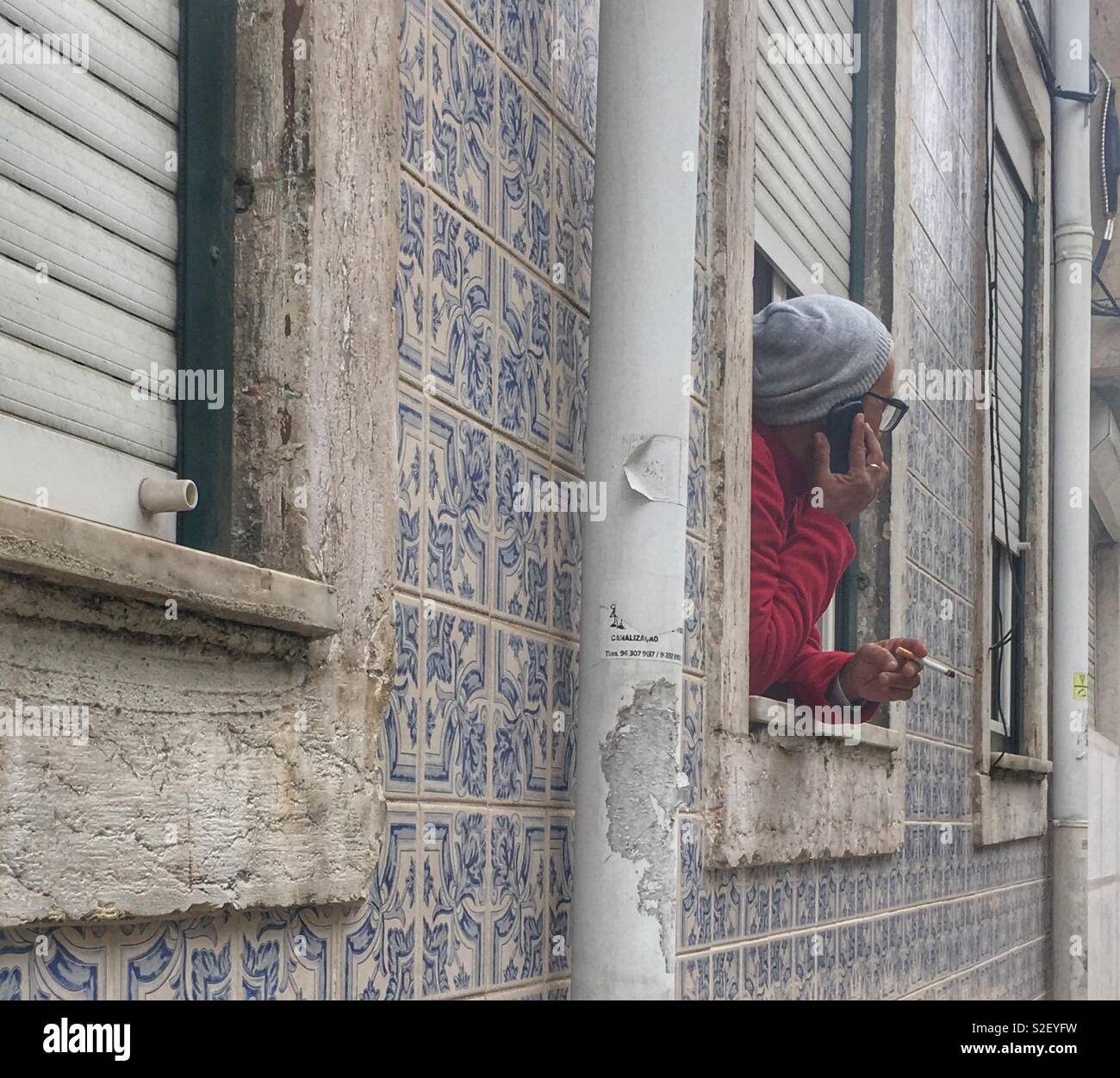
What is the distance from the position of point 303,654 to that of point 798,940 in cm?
246

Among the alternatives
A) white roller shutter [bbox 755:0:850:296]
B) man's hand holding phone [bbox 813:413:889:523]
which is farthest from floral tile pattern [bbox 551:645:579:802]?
white roller shutter [bbox 755:0:850:296]

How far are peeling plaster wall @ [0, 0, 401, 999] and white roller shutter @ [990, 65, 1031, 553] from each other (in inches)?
221

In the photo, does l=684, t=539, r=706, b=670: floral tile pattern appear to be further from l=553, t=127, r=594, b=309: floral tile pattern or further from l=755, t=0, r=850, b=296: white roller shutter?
l=755, t=0, r=850, b=296: white roller shutter

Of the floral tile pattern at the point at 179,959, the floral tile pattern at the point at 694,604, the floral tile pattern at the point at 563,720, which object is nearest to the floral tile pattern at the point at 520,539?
the floral tile pattern at the point at 563,720

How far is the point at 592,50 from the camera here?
124 inches

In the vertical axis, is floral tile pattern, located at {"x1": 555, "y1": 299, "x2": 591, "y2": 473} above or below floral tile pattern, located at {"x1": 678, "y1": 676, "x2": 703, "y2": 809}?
above

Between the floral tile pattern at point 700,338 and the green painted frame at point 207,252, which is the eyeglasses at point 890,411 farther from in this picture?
the green painted frame at point 207,252

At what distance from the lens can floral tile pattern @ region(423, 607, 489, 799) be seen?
93.4 inches

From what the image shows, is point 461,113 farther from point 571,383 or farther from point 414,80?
point 571,383

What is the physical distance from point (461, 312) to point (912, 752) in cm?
336

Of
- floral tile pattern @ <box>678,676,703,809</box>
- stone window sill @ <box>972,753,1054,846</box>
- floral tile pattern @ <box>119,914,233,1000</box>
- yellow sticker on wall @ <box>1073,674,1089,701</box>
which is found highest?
yellow sticker on wall @ <box>1073,674,1089,701</box>

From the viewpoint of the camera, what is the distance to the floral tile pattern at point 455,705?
237cm

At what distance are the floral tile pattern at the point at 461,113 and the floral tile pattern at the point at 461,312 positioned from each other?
0.17ft

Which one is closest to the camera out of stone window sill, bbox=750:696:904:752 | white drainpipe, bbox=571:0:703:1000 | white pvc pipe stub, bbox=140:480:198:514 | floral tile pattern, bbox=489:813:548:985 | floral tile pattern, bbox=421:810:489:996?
white pvc pipe stub, bbox=140:480:198:514
